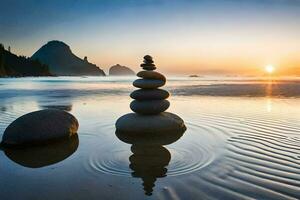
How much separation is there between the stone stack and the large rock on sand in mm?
3607

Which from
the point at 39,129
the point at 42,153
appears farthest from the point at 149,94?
the point at 42,153

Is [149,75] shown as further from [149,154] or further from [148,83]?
[149,154]

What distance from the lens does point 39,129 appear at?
1171 cm

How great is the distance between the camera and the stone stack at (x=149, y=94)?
14867 mm

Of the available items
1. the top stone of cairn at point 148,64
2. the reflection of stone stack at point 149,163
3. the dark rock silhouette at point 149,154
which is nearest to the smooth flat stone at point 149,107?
the dark rock silhouette at point 149,154

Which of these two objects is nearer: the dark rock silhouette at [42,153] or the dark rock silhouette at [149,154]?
the dark rock silhouette at [149,154]

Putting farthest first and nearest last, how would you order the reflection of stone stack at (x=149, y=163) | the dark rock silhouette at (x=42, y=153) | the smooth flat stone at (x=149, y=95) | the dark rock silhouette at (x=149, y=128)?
the smooth flat stone at (x=149, y=95) → the dark rock silhouette at (x=42, y=153) → the dark rock silhouette at (x=149, y=128) → the reflection of stone stack at (x=149, y=163)

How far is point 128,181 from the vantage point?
7500mm

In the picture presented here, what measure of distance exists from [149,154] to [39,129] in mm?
4689

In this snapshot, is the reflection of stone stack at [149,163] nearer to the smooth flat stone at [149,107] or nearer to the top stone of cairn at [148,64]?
the smooth flat stone at [149,107]

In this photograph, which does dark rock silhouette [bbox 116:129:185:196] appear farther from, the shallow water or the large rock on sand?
the large rock on sand

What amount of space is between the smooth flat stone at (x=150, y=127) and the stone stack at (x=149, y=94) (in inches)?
14.3

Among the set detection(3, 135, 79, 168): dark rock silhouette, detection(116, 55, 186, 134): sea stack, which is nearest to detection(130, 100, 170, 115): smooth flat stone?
detection(116, 55, 186, 134): sea stack

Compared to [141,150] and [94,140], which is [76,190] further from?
[94,140]
